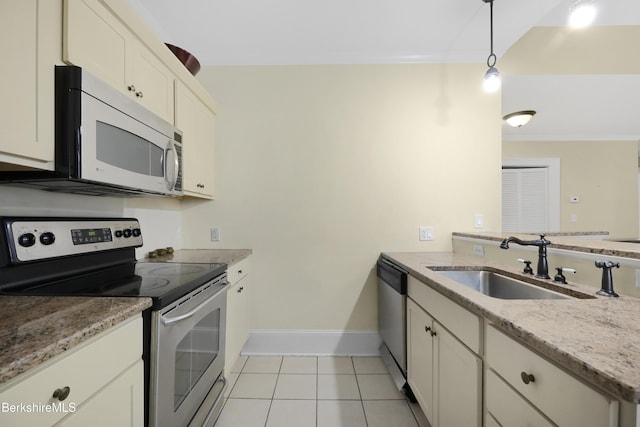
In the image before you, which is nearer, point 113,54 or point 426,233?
point 113,54

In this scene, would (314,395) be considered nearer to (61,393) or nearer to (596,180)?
(61,393)

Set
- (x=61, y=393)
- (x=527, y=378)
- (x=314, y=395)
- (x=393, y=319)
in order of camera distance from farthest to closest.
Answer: (x=393, y=319) < (x=314, y=395) < (x=527, y=378) < (x=61, y=393)

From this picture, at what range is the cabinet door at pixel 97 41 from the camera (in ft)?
3.16

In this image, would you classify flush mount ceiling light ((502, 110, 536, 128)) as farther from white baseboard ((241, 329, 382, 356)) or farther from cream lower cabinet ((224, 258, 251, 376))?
cream lower cabinet ((224, 258, 251, 376))

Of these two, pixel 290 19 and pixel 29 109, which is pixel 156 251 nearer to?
pixel 29 109

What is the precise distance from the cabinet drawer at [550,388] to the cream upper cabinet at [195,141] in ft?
6.08

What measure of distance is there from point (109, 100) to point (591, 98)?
4.63 meters

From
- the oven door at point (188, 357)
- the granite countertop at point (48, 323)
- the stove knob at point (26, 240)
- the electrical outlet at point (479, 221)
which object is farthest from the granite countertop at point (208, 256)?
the electrical outlet at point (479, 221)

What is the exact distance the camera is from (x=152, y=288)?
104 centimetres

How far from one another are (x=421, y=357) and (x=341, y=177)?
Result: 4.64ft

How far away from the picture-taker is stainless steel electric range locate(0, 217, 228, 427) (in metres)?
0.93

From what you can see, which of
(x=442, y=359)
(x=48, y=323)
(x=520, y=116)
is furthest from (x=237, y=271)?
(x=520, y=116)

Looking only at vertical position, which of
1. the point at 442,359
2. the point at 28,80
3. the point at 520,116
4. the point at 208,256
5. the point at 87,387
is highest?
the point at 520,116

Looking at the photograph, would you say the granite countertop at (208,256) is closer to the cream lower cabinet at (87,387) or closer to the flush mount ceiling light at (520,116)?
the cream lower cabinet at (87,387)
